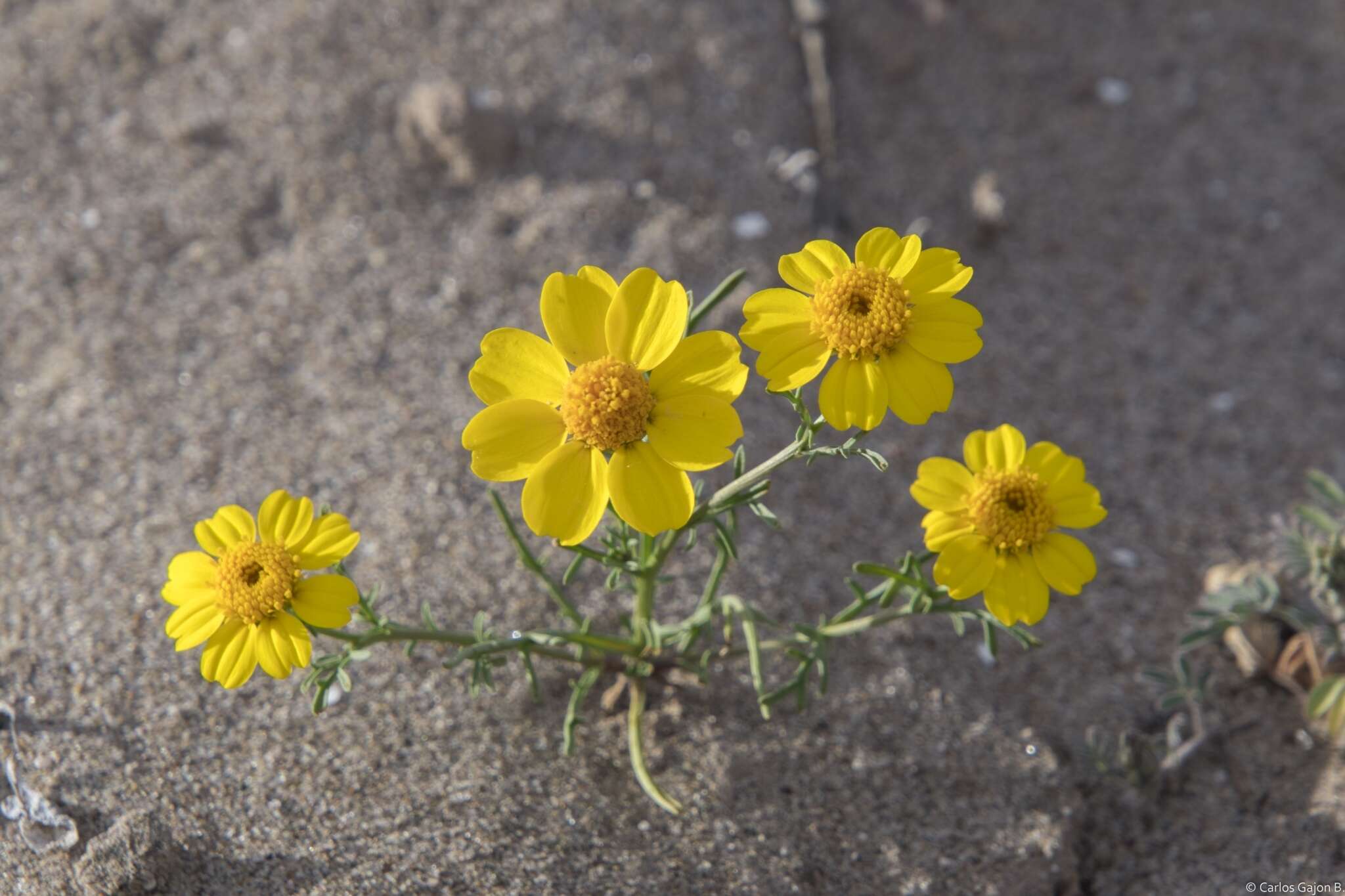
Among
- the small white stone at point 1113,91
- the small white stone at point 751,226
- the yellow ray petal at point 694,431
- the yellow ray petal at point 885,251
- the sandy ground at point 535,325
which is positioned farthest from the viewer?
Result: the small white stone at point 1113,91

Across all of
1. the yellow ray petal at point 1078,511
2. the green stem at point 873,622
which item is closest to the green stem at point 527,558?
the green stem at point 873,622

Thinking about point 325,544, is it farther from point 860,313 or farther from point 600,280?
point 860,313

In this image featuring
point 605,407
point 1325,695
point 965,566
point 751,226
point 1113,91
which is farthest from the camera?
point 1113,91

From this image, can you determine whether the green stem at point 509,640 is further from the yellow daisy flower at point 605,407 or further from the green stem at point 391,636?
the yellow daisy flower at point 605,407

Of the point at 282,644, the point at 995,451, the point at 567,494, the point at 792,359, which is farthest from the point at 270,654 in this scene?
the point at 995,451

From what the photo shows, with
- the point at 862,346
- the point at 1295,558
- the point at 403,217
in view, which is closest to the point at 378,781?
the point at 862,346
